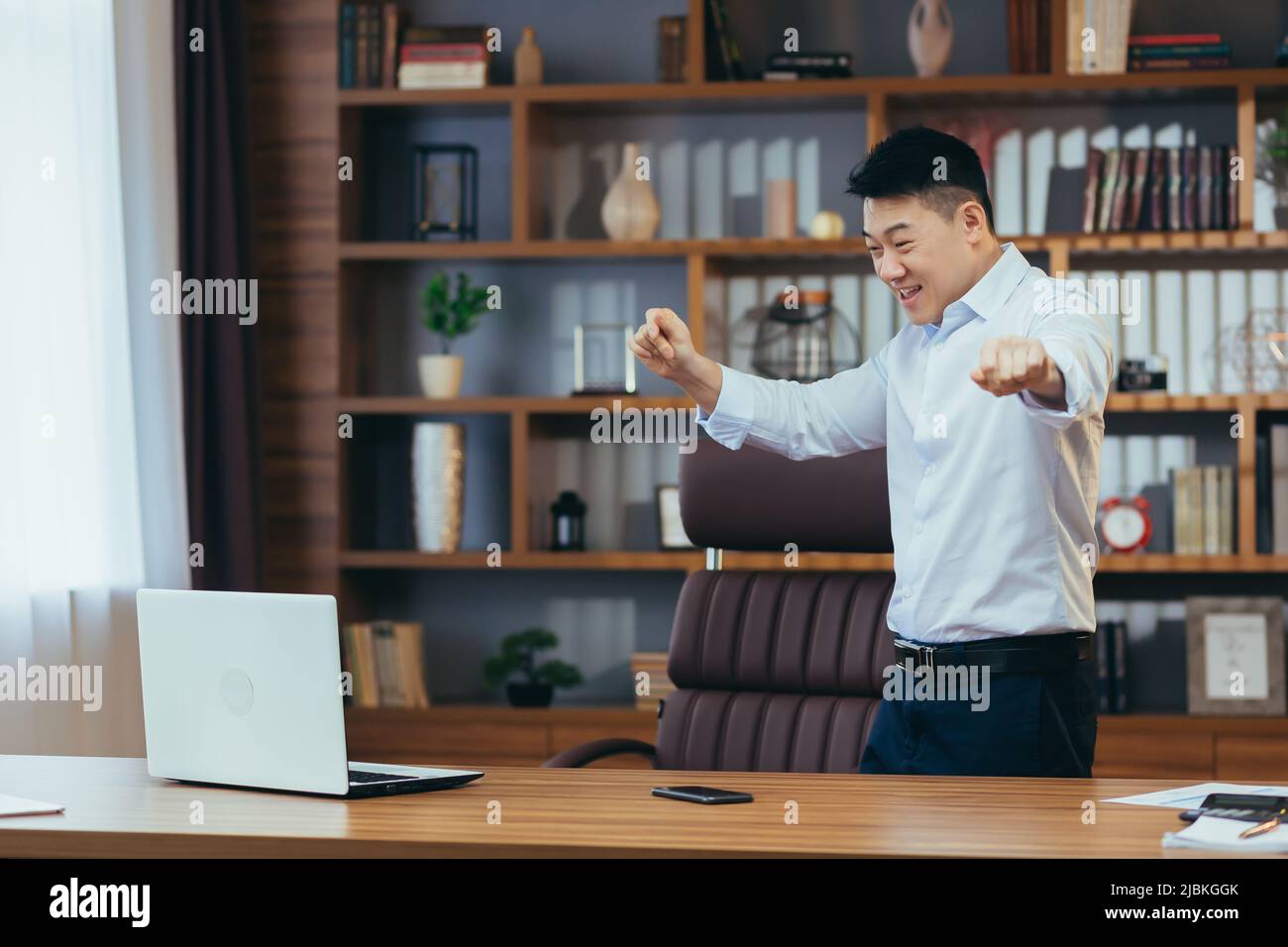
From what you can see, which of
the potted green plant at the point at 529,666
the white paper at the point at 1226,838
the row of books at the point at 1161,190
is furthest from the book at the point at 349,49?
the white paper at the point at 1226,838

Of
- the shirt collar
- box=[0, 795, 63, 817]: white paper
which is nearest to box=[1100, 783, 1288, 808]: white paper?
the shirt collar

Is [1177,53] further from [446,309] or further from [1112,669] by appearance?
[446,309]

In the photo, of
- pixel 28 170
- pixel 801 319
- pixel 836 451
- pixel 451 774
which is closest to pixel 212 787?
pixel 451 774

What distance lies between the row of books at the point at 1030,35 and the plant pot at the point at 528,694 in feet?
6.99

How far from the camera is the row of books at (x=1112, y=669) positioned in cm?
389

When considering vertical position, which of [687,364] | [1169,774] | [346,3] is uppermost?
[346,3]

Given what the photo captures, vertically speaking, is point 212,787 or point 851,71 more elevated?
point 851,71

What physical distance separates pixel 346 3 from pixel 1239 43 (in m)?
2.52

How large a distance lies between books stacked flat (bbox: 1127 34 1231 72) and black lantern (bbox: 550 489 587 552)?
1.92 metres

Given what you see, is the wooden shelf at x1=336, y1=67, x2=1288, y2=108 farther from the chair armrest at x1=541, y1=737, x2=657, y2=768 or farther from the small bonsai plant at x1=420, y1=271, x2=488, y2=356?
the chair armrest at x1=541, y1=737, x2=657, y2=768

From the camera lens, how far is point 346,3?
417 cm

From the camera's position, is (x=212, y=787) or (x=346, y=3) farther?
(x=346, y=3)

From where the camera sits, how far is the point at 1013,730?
206 cm
